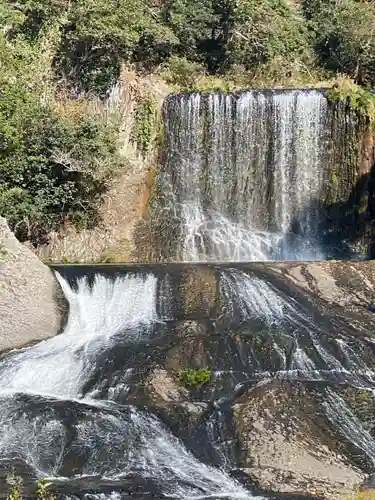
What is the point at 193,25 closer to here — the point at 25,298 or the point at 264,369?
the point at 25,298

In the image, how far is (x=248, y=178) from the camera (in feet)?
68.7

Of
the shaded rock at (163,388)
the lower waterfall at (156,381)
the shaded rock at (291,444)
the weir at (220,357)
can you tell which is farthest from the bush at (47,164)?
the shaded rock at (291,444)

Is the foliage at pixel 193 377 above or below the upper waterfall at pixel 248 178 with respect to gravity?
below

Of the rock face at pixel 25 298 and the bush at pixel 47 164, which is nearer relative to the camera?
the rock face at pixel 25 298

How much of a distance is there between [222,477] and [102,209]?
45.9 ft

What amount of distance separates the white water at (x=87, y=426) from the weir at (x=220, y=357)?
3cm

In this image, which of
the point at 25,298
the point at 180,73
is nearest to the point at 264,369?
the point at 25,298

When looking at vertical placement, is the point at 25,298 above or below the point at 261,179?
below

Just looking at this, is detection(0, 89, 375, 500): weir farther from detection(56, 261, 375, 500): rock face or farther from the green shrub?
the green shrub

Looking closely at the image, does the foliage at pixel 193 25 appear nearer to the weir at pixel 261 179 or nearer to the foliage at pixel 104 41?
the foliage at pixel 104 41

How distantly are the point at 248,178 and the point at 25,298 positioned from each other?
9.65 m

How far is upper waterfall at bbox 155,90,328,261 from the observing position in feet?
67.2

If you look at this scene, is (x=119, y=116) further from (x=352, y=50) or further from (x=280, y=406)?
(x=280, y=406)

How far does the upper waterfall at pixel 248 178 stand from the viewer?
806 inches
